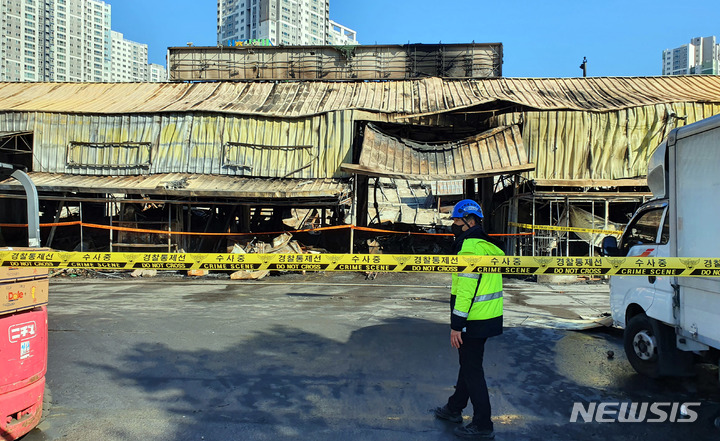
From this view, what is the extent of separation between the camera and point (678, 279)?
14.9 feet

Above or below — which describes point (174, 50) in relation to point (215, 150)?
above

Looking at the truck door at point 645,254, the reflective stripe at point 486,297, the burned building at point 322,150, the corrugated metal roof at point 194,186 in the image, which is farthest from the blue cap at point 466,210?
the corrugated metal roof at point 194,186

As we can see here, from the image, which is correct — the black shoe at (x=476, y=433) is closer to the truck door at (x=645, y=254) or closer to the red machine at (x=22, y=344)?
the truck door at (x=645, y=254)

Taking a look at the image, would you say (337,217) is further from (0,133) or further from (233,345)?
(0,133)

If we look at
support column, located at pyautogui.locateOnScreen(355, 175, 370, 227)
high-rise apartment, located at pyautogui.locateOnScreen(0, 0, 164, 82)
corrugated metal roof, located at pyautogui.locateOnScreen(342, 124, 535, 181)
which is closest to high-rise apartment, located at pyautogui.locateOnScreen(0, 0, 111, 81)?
high-rise apartment, located at pyautogui.locateOnScreen(0, 0, 164, 82)

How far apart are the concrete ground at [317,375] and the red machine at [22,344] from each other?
13.2 inches

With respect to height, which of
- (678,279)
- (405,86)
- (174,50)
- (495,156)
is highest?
(174,50)

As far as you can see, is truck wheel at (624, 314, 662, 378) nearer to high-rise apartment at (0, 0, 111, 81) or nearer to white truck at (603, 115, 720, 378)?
A: white truck at (603, 115, 720, 378)

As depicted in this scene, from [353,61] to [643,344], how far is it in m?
26.5

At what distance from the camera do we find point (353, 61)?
2867cm

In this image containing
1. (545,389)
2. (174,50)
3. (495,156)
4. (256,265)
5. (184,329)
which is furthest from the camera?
(174,50)

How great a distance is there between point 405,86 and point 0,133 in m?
17.2

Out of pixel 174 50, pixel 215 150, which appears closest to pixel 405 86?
pixel 215 150

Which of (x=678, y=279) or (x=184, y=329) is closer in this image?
(x=678, y=279)
